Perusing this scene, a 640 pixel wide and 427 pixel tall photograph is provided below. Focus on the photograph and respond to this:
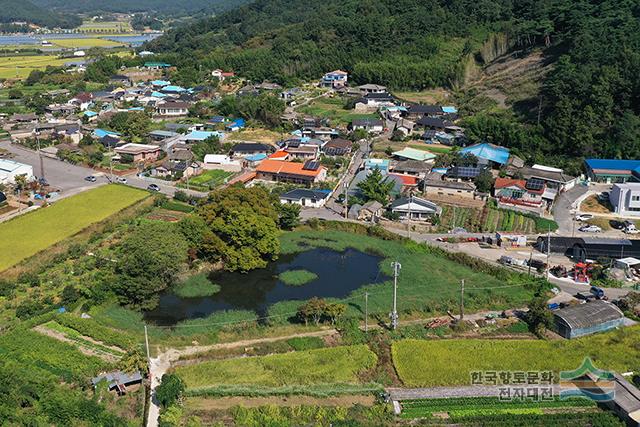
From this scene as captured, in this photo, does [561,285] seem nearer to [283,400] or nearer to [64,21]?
[283,400]

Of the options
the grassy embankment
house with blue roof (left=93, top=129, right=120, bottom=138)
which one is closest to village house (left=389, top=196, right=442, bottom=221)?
the grassy embankment

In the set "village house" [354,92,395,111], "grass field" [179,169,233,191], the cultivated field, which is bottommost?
"grass field" [179,169,233,191]

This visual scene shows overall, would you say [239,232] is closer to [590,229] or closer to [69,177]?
[590,229]

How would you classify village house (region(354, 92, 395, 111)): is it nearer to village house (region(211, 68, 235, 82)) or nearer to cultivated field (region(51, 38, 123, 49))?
village house (region(211, 68, 235, 82))

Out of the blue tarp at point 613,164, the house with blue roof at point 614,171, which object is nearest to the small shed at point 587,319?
the house with blue roof at point 614,171

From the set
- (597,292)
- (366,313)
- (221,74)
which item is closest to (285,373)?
(366,313)

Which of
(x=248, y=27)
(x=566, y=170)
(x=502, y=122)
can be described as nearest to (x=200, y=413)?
(x=566, y=170)
